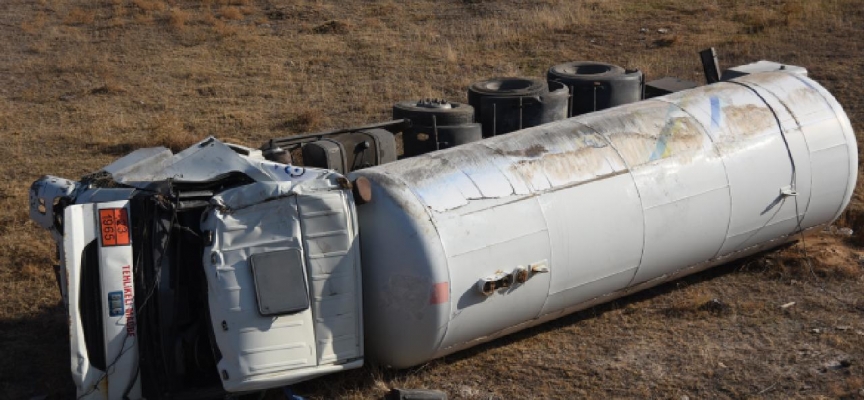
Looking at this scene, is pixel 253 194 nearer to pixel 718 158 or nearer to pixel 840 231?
pixel 718 158

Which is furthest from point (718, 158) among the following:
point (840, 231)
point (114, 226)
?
point (114, 226)

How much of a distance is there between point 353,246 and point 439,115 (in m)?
2.43

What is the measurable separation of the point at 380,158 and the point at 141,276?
8.73 feet

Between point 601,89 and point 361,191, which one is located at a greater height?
point 601,89

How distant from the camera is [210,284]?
772 cm

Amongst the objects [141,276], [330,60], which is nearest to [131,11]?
[330,60]

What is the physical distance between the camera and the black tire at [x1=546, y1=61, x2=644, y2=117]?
35.8ft

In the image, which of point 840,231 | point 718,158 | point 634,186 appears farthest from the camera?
point 840,231

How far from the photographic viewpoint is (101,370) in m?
7.76

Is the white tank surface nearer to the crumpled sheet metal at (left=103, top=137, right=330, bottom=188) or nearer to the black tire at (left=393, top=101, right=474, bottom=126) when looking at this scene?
the crumpled sheet metal at (left=103, top=137, right=330, bottom=188)

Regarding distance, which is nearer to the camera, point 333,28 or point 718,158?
point 718,158

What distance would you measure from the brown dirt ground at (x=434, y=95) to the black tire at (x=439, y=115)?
212 cm

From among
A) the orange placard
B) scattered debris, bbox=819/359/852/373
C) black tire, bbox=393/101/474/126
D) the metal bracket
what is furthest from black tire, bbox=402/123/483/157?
scattered debris, bbox=819/359/852/373

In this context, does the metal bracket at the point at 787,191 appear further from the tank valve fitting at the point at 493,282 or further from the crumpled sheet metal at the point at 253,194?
the crumpled sheet metal at the point at 253,194
